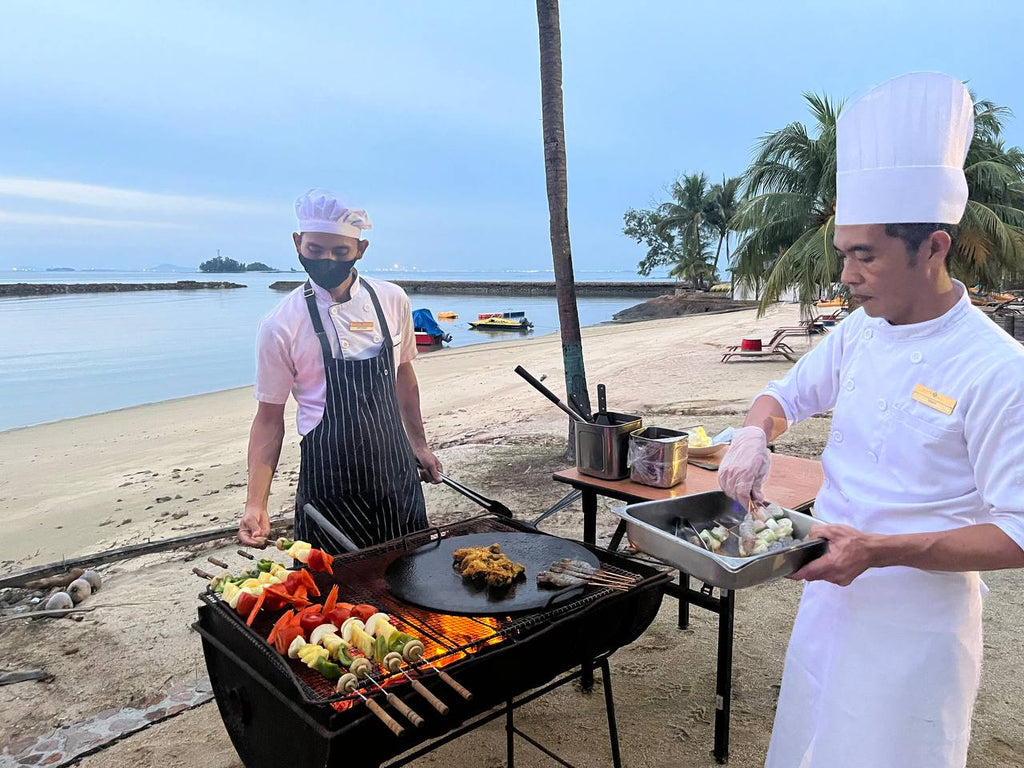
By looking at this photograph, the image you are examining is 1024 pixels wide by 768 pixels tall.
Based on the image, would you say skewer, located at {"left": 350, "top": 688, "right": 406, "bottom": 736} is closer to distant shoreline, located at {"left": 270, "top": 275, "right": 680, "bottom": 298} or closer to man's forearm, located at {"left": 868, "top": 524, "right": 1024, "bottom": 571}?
man's forearm, located at {"left": 868, "top": 524, "right": 1024, "bottom": 571}

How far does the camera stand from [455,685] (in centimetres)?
158

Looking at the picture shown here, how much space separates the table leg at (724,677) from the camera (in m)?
2.85

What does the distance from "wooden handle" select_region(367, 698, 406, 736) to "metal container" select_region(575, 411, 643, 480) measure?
1.82 metres

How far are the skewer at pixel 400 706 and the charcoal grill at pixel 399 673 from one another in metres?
0.03

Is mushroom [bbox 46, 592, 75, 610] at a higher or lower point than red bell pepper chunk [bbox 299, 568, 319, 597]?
lower

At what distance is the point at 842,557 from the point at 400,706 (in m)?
1.06

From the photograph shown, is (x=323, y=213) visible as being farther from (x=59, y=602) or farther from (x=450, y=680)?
(x=59, y=602)

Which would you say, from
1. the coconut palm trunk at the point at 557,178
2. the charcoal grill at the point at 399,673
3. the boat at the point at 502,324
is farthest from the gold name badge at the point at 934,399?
the boat at the point at 502,324

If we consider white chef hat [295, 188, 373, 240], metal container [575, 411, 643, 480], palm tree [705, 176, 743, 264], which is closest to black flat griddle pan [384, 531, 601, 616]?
metal container [575, 411, 643, 480]

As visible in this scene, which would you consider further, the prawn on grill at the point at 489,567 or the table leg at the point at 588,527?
the table leg at the point at 588,527

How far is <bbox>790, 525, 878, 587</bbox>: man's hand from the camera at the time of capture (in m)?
1.58

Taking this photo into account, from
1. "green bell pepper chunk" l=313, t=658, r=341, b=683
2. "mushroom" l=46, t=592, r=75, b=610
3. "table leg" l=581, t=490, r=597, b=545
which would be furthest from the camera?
"mushroom" l=46, t=592, r=75, b=610

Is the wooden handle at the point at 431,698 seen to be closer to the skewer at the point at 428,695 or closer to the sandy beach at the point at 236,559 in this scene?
Result: the skewer at the point at 428,695

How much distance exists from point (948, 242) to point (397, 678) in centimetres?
171
